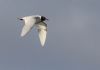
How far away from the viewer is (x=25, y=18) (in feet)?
177

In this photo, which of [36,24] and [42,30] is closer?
[36,24]

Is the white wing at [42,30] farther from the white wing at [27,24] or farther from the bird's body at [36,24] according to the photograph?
the white wing at [27,24]

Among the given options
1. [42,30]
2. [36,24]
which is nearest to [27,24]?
[36,24]

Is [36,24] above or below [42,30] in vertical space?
above

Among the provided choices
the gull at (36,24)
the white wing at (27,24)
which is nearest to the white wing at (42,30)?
the gull at (36,24)

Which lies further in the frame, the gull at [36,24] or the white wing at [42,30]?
the white wing at [42,30]

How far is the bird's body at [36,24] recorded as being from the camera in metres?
49.8

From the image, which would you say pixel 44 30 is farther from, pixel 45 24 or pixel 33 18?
pixel 33 18

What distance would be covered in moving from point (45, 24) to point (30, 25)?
1112cm

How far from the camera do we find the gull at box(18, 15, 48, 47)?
163 feet

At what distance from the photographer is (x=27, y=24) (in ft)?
168

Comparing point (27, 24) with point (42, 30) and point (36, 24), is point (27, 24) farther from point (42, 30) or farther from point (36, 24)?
point (42, 30)

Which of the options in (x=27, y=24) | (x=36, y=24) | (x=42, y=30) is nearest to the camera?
(x=27, y=24)

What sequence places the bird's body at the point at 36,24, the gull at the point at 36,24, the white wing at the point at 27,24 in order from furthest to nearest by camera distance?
1. the bird's body at the point at 36,24
2. the gull at the point at 36,24
3. the white wing at the point at 27,24
